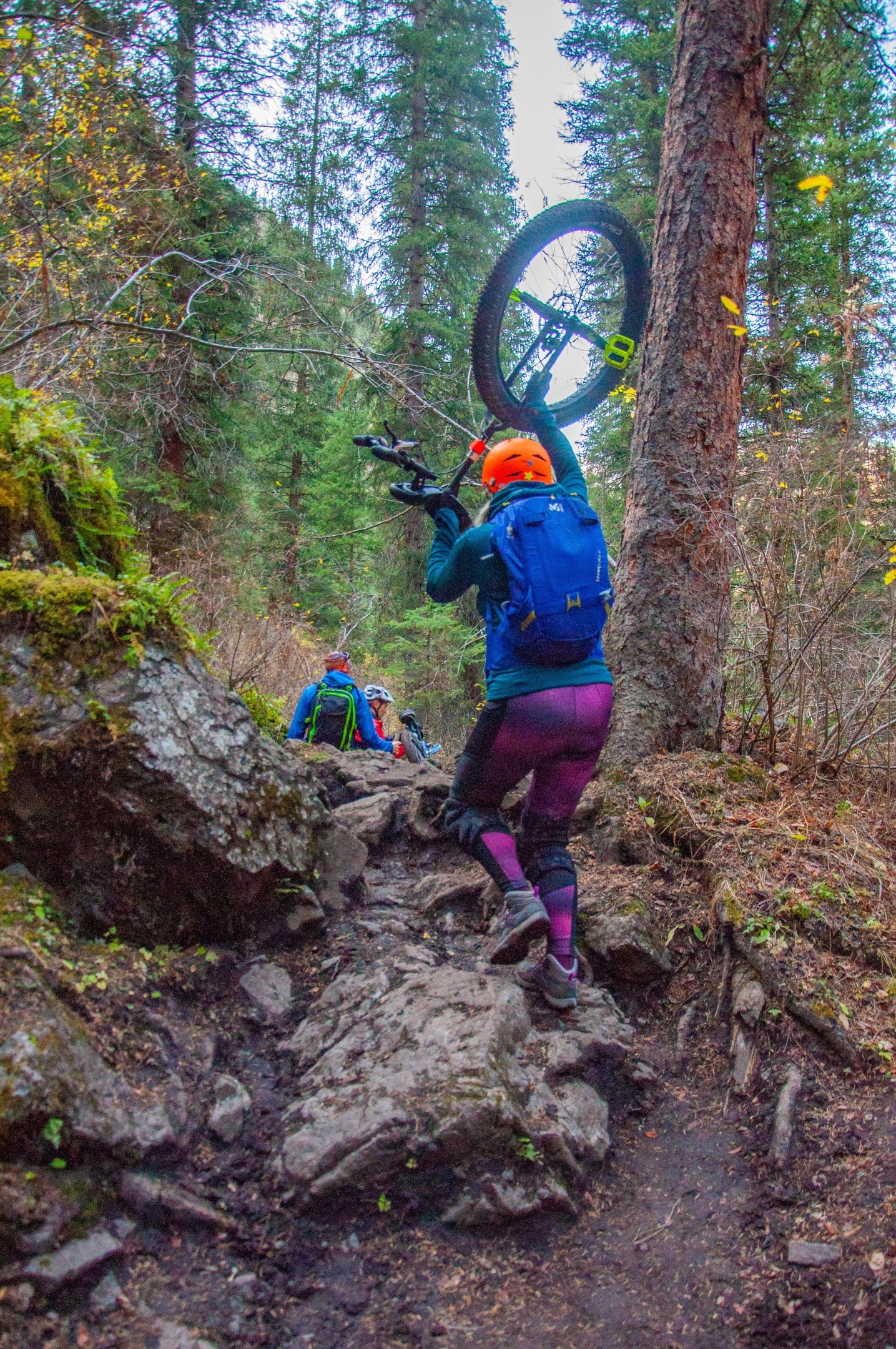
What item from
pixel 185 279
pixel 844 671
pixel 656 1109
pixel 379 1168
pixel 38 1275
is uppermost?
pixel 185 279

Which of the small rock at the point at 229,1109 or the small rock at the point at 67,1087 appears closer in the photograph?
the small rock at the point at 67,1087

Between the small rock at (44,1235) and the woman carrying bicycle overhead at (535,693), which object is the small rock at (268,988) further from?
the small rock at (44,1235)

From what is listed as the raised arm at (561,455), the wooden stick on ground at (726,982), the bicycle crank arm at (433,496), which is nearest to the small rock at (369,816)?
the bicycle crank arm at (433,496)

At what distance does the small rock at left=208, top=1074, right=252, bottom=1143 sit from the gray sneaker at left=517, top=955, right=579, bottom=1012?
4.05 feet

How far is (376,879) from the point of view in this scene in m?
4.22

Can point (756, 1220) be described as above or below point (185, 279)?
below

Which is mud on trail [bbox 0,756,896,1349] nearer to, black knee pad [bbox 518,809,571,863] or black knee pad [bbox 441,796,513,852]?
black knee pad [bbox 518,809,571,863]

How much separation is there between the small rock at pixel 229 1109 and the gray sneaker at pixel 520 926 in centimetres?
114

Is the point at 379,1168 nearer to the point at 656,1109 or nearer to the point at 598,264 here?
the point at 656,1109

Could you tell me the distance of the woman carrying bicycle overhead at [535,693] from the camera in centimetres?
318

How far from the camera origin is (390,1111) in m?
2.40

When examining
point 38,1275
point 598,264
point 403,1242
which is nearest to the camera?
point 38,1275

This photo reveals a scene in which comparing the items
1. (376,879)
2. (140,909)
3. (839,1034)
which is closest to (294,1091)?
(140,909)

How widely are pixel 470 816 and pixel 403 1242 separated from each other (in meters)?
1.69
